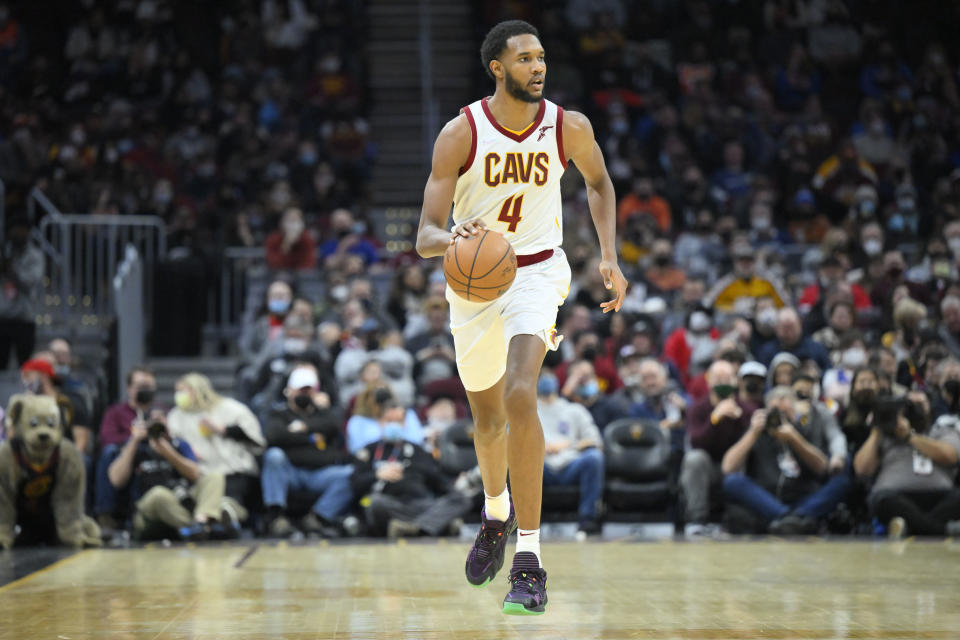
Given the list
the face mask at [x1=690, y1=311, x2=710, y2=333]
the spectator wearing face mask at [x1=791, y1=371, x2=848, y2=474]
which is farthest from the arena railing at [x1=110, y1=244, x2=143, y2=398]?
the spectator wearing face mask at [x1=791, y1=371, x2=848, y2=474]

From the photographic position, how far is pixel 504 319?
540 centimetres

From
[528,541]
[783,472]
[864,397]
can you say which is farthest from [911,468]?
[528,541]

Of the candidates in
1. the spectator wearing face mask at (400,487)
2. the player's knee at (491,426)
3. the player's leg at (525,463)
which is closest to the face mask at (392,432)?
the spectator wearing face mask at (400,487)

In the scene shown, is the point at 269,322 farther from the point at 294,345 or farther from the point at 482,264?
the point at 482,264

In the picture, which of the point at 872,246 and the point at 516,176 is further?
the point at 872,246

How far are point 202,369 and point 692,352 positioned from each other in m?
4.85

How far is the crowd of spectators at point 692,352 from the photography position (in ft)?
33.4

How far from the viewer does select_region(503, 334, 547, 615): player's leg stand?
511cm

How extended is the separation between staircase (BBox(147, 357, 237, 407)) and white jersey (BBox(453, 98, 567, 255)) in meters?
8.10

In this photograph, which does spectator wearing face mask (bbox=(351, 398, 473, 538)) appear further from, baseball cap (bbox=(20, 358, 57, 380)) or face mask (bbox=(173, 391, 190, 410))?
baseball cap (bbox=(20, 358, 57, 380))

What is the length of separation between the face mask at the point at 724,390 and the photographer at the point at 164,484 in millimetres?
3867

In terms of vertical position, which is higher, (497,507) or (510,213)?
(510,213)

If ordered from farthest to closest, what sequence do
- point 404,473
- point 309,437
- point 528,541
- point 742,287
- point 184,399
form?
point 742,287 → point 309,437 → point 184,399 → point 404,473 → point 528,541

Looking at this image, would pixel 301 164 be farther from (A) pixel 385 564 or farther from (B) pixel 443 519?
(A) pixel 385 564
